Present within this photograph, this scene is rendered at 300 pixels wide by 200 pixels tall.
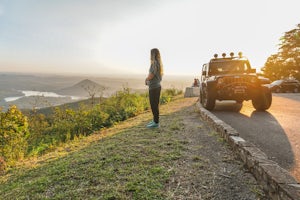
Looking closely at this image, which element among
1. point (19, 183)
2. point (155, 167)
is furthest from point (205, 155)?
point (19, 183)

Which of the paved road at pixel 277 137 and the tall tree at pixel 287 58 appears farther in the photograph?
the tall tree at pixel 287 58

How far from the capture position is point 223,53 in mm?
9133

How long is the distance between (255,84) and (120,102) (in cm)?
630

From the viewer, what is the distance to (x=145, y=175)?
2.62 meters

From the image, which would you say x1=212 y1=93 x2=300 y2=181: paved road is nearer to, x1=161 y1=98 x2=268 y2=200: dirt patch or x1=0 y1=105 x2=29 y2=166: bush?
x1=161 y1=98 x2=268 y2=200: dirt patch

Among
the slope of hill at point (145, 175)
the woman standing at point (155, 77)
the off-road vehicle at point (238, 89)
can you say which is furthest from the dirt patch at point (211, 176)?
the off-road vehicle at point (238, 89)

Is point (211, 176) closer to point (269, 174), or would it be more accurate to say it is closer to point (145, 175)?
point (269, 174)

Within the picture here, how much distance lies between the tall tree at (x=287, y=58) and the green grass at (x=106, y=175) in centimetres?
3509

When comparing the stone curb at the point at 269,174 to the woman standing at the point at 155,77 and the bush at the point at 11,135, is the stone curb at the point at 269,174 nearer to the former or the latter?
the woman standing at the point at 155,77

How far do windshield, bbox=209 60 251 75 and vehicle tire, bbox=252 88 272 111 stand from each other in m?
1.49

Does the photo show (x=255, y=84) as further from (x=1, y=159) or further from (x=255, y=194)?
(x=1, y=159)

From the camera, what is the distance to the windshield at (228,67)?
27.6ft

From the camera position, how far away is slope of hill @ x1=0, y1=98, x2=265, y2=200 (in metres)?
2.24

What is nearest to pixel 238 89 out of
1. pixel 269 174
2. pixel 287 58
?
pixel 269 174
